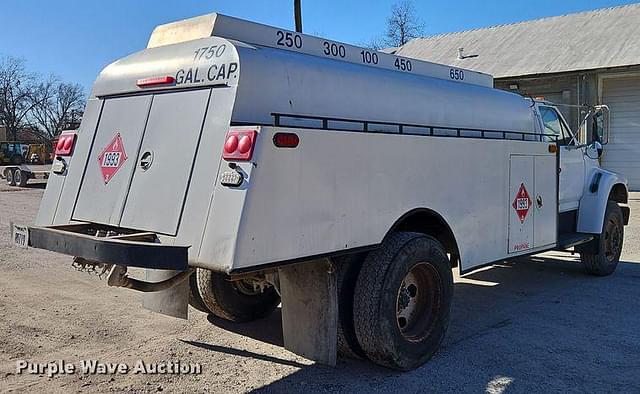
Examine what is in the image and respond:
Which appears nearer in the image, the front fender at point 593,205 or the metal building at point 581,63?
the front fender at point 593,205

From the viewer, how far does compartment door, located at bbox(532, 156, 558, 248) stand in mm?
6695

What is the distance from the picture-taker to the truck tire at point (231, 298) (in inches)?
223

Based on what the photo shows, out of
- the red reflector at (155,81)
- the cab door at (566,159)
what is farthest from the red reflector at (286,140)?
the cab door at (566,159)

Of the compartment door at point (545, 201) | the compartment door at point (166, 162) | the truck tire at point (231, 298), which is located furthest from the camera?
the compartment door at point (545, 201)

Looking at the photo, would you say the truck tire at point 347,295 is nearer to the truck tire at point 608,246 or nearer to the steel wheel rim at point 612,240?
the truck tire at point 608,246

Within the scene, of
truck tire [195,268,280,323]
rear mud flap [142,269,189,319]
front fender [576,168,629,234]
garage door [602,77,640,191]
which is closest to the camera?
rear mud flap [142,269,189,319]

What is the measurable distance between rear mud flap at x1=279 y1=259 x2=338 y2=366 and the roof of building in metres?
17.9

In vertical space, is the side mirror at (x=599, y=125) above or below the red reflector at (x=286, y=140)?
above

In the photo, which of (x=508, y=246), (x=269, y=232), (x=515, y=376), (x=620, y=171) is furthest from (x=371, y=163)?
(x=620, y=171)

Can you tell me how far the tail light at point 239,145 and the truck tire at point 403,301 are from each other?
146cm

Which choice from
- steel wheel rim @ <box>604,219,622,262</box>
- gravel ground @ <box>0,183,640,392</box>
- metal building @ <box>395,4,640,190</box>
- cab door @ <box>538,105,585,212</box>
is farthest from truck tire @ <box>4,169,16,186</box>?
steel wheel rim @ <box>604,219,622,262</box>

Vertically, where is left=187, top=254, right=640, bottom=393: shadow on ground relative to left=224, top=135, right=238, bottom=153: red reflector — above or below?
below

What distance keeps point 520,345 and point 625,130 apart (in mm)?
17099

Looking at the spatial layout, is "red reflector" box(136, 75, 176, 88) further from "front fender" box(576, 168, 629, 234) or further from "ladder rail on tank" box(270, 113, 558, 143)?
"front fender" box(576, 168, 629, 234)
